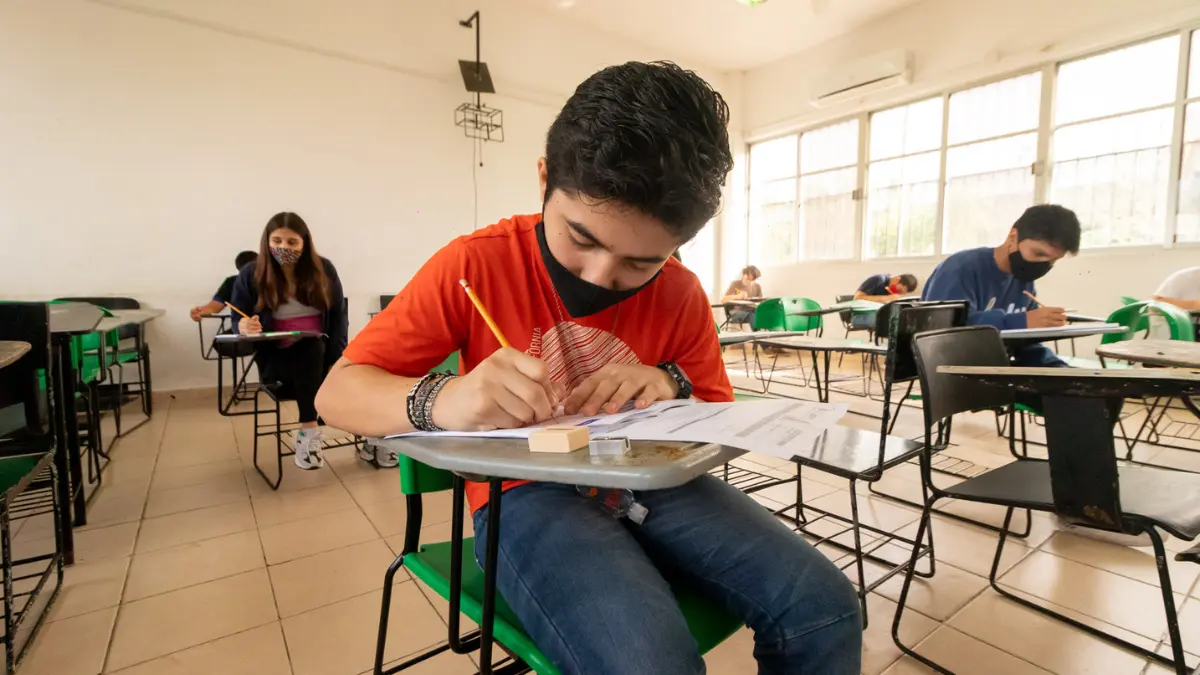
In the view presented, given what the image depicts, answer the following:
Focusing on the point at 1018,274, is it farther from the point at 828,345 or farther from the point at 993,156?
the point at 993,156

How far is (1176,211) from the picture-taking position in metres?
4.60

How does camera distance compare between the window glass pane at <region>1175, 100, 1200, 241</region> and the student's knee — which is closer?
the student's knee

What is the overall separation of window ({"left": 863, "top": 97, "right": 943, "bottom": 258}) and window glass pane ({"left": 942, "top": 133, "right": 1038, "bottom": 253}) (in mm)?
179

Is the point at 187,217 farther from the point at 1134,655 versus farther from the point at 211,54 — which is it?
the point at 1134,655

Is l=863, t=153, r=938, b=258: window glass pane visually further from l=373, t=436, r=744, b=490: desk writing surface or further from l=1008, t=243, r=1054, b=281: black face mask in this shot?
l=373, t=436, r=744, b=490: desk writing surface

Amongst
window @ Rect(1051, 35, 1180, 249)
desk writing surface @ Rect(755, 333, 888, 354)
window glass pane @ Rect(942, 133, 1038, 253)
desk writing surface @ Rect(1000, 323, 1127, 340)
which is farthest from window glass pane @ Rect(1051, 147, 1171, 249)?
desk writing surface @ Rect(755, 333, 888, 354)

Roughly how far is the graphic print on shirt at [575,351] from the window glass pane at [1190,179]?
19.8ft

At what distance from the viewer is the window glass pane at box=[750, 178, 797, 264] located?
769 centimetres

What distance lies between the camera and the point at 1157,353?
1720 mm

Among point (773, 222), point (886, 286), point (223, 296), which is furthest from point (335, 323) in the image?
point (773, 222)

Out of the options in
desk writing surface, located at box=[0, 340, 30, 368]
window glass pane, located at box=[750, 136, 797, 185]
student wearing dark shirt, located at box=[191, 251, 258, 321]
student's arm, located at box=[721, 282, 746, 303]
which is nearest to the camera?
desk writing surface, located at box=[0, 340, 30, 368]

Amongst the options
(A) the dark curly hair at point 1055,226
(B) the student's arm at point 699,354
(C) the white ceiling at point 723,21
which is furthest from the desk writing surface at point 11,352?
(C) the white ceiling at point 723,21

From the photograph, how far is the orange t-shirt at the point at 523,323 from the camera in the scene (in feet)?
2.77

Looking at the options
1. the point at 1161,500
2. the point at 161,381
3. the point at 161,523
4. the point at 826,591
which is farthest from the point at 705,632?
the point at 161,381
